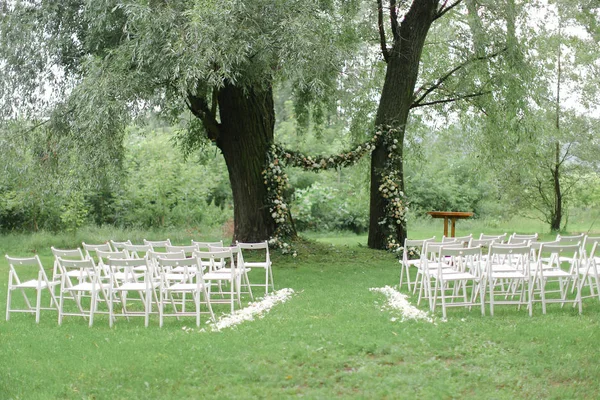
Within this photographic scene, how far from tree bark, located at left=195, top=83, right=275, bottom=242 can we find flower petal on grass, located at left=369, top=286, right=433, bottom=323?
4828 mm

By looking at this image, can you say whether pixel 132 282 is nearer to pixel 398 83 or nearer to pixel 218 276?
pixel 218 276

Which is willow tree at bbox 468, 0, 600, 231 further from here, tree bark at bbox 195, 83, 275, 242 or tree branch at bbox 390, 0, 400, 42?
tree bark at bbox 195, 83, 275, 242

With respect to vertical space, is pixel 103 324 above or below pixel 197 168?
below

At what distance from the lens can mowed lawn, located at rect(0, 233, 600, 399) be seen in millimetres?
5195

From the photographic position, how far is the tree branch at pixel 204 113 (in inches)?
545

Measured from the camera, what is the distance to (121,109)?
11.5m

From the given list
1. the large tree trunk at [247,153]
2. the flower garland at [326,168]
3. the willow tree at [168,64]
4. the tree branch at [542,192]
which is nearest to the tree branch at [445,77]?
the flower garland at [326,168]

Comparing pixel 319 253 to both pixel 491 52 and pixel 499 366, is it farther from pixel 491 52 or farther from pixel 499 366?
pixel 499 366

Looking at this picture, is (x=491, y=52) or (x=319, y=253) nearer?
(x=319, y=253)

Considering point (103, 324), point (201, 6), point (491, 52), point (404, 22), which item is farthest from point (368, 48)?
point (103, 324)

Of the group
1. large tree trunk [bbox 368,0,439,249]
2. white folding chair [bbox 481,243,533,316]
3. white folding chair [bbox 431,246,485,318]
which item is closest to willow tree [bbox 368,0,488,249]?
large tree trunk [bbox 368,0,439,249]

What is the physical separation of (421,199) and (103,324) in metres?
23.4

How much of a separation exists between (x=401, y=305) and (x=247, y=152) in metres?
7.01

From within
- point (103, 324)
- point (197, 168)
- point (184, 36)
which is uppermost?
point (184, 36)
